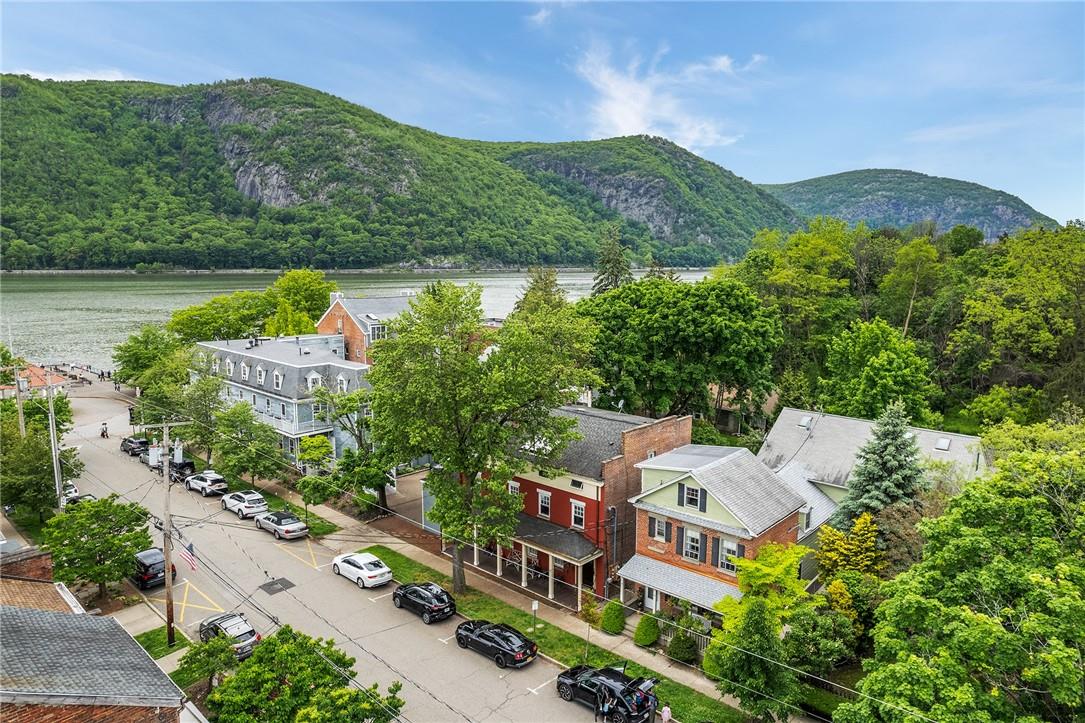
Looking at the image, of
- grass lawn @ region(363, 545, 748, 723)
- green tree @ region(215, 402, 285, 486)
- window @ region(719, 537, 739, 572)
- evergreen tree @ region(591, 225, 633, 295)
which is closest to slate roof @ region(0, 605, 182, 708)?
grass lawn @ region(363, 545, 748, 723)

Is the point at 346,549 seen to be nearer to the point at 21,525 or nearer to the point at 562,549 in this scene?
the point at 562,549

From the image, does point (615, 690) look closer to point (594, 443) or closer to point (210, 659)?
point (594, 443)

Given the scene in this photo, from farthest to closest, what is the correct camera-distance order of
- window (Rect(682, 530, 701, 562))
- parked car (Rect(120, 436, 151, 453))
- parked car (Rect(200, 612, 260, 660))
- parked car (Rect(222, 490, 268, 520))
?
parked car (Rect(120, 436, 151, 453))
parked car (Rect(222, 490, 268, 520))
window (Rect(682, 530, 701, 562))
parked car (Rect(200, 612, 260, 660))

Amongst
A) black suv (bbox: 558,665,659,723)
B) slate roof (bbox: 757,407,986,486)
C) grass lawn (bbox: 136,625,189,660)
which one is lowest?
grass lawn (bbox: 136,625,189,660)

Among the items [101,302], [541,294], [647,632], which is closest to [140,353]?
[541,294]

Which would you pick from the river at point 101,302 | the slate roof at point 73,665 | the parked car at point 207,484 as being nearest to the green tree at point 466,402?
the slate roof at point 73,665

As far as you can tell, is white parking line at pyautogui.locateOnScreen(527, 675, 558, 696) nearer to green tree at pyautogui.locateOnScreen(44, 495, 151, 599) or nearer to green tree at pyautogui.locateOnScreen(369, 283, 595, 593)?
green tree at pyautogui.locateOnScreen(369, 283, 595, 593)
